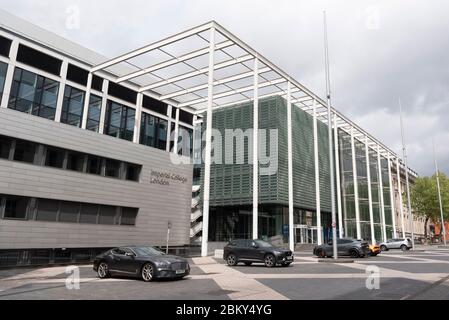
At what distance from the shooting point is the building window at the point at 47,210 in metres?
20.8

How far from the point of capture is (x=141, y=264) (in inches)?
547

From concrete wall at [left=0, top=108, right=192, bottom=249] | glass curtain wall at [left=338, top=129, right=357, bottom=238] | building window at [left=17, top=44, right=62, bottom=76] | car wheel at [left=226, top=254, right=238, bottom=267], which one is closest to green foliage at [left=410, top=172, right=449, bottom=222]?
glass curtain wall at [left=338, top=129, right=357, bottom=238]

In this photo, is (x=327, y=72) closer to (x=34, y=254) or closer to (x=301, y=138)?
(x=301, y=138)

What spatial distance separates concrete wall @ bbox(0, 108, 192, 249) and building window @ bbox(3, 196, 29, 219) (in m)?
0.41

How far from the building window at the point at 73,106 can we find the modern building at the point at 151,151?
0.10m

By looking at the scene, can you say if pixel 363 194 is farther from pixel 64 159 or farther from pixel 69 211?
pixel 64 159

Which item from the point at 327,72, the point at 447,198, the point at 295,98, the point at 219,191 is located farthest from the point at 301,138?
the point at 447,198

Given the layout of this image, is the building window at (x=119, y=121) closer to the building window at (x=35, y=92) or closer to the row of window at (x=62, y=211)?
the building window at (x=35, y=92)

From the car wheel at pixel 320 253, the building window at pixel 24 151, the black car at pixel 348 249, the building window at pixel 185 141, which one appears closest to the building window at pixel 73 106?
the building window at pixel 24 151

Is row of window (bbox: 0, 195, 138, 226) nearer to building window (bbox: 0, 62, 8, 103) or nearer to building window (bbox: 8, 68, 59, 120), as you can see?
building window (bbox: 8, 68, 59, 120)

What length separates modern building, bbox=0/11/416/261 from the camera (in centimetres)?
2112
